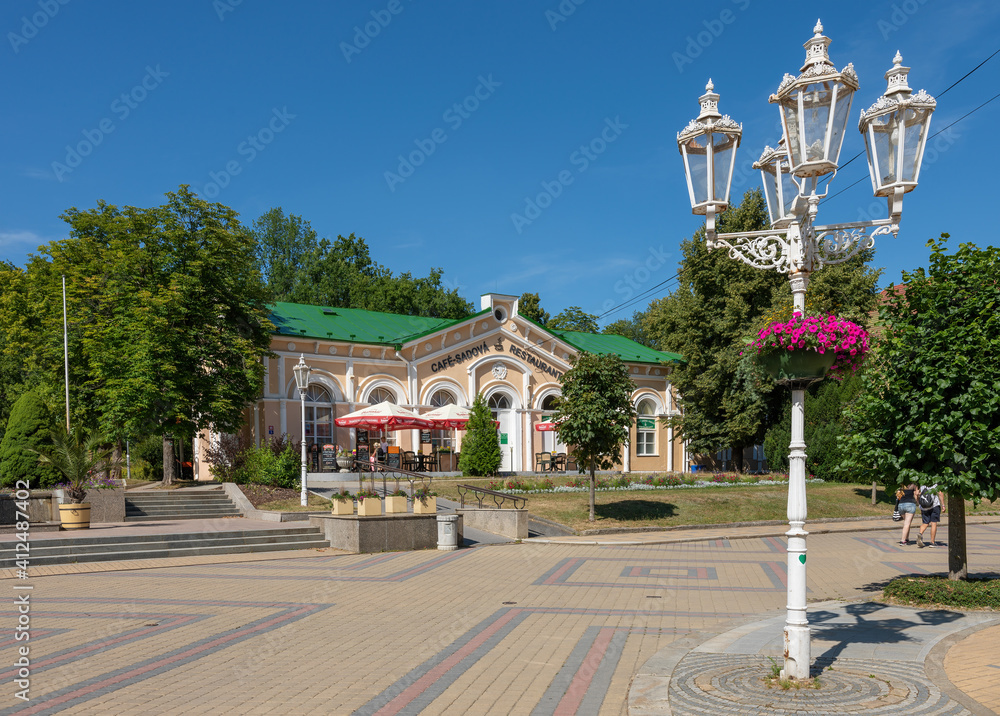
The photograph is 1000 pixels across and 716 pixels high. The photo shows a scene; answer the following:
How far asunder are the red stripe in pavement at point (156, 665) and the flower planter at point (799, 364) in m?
6.31

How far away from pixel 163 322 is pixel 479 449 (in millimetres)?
11424

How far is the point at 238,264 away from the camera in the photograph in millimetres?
27141

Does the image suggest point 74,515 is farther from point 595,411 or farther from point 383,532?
point 595,411

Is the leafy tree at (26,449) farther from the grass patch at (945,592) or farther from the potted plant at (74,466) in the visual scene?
the grass patch at (945,592)

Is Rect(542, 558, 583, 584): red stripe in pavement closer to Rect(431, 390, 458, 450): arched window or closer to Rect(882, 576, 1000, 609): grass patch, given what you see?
Rect(882, 576, 1000, 609): grass patch

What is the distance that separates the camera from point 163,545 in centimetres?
1579

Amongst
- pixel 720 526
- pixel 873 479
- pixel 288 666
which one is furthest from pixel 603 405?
pixel 288 666

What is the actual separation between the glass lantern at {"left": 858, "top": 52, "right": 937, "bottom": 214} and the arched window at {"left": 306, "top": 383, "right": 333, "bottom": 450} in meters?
25.2

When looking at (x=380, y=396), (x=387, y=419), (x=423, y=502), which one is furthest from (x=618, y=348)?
(x=423, y=502)

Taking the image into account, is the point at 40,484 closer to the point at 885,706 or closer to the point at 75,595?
the point at 75,595

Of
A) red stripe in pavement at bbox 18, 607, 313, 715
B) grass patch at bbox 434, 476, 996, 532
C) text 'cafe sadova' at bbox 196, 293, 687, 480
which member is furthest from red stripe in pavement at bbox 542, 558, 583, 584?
text 'cafe sadova' at bbox 196, 293, 687, 480

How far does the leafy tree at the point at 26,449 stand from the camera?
23688 millimetres

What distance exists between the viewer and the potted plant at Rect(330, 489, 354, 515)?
17047mm

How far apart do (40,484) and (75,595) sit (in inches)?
595
